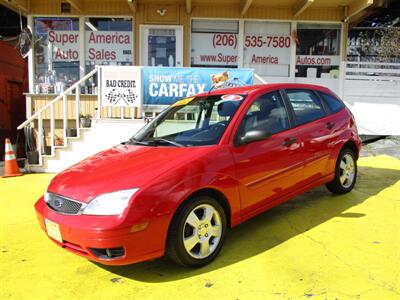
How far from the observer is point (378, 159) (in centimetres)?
849

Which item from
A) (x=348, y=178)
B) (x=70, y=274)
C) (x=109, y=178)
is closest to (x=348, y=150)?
(x=348, y=178)

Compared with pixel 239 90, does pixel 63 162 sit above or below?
below

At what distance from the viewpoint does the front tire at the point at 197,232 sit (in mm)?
3094

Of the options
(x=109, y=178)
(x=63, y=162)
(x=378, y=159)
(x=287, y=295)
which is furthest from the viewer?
(x=378, y=159)

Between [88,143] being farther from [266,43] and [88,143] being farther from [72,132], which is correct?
[266,43]

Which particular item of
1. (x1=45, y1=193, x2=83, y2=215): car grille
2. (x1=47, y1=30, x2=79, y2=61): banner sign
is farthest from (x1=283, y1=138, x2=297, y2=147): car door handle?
(x1=47, y1=30, x2=79, y2=61): banner sign

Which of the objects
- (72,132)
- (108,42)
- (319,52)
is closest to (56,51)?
(108,42)

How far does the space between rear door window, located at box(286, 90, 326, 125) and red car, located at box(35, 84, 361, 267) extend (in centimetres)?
2

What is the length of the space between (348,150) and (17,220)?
448 centimetres

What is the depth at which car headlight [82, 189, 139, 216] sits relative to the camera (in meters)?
2.90

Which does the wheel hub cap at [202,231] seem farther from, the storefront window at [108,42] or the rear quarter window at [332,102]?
the storefront window at [108,42]

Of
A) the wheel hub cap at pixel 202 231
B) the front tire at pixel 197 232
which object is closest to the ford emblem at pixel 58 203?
the front tire at pixel 197 232

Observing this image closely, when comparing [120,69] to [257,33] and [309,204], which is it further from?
[309,204]

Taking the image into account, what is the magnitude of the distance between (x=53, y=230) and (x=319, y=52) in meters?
8.52
